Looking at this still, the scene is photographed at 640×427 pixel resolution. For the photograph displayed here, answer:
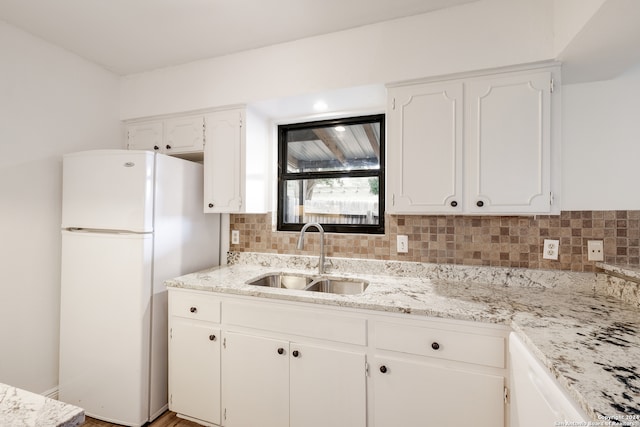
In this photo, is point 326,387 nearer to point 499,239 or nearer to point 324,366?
point 324,366

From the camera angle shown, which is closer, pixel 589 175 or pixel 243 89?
pixel 589 175

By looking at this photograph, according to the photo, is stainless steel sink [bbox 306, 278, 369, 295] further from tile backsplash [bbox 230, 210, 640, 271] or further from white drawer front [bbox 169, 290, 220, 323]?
white drawer front [bbox 169, 290, 220, 323]

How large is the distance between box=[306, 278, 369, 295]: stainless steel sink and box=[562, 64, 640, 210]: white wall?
1315 mm

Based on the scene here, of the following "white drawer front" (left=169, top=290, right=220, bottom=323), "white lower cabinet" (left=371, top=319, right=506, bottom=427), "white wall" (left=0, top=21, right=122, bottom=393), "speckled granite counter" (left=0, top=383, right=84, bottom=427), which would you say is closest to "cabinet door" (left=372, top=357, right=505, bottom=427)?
"white lower cabinet" (left=371, top=319, right=506, bottom=427)

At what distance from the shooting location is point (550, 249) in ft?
5.48

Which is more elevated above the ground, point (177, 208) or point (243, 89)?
point (243, 89)

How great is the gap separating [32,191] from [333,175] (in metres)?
2.04

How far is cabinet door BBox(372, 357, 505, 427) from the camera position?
48.1 inches

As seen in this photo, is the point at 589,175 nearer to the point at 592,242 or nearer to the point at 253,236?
the point at 592,242

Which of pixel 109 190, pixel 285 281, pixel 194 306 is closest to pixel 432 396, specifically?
pixel 285 281

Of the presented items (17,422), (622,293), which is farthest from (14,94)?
(622,293)

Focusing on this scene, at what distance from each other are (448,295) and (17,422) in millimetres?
1578

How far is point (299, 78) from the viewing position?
1889mm

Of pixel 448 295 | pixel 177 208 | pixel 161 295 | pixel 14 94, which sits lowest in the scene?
pixel 161 295
